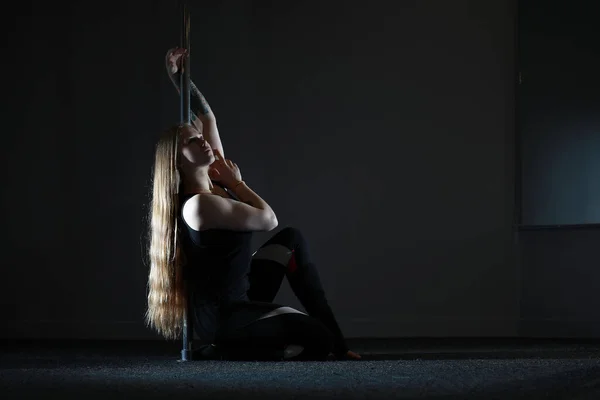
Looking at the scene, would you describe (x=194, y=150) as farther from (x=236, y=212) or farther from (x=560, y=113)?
(x=560, y=113)

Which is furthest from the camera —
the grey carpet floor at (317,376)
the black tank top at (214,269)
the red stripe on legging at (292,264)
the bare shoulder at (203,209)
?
the red stripe on legging at (292,264)

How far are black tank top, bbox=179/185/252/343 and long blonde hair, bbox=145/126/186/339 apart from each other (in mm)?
36

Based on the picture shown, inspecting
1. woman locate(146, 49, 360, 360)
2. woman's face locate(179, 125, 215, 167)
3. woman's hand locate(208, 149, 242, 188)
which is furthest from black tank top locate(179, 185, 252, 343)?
woman's hand locate(208, 149, 242, 188)

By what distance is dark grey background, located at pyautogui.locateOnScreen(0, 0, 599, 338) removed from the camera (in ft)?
14.5

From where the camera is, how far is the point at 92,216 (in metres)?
4.46

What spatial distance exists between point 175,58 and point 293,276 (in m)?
0.95

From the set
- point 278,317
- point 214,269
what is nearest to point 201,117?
point 214,269

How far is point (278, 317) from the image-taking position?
2.92 metres

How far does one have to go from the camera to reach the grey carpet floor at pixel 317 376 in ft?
7.06

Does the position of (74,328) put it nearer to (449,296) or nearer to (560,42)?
(449,296)

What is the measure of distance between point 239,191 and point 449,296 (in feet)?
5.83

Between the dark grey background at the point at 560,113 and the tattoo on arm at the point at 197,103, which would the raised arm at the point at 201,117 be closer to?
the tattoo on arm at the point at 197,103

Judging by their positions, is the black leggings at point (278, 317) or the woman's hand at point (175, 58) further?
the woman's hand at point (175, 58)

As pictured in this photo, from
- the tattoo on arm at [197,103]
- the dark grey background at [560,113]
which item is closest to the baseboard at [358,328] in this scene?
the dark grey background at [560,113]
